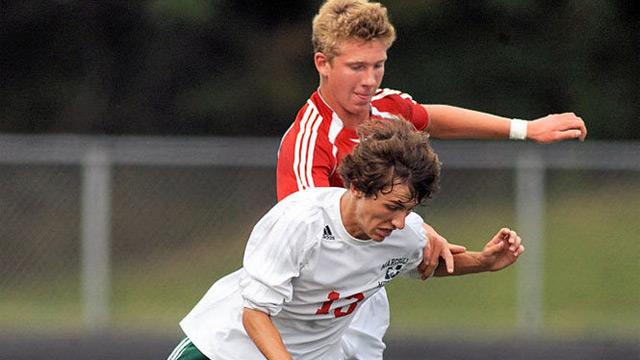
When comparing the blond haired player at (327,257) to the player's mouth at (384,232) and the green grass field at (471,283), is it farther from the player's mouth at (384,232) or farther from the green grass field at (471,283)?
the green grass field at (471,283)

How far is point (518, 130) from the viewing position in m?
5.45

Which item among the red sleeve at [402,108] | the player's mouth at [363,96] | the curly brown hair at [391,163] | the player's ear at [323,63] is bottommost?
the curly brown hair at [391,163]

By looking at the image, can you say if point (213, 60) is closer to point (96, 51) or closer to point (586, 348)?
point (96, 51)

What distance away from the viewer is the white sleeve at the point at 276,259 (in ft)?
14.7

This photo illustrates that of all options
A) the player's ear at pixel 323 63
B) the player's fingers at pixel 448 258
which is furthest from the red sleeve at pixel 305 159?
the player's fingers at pixel 448 258

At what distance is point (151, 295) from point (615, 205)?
12.4 feet

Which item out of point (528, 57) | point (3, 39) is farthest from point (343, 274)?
point (3, 39)

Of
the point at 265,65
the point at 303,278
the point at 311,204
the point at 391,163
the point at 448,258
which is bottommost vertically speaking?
the point at 303,278

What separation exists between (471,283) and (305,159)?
687cm

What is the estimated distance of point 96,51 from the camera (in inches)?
638

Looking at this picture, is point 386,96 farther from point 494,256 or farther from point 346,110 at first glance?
point 494,256

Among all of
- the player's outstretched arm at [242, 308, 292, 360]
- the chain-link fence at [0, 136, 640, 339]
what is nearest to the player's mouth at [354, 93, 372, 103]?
the player's outstretched arm at [242, 308, 292, 360]

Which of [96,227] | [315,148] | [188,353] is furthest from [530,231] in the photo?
[188,353]

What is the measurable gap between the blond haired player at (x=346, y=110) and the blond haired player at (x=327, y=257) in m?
0.23
